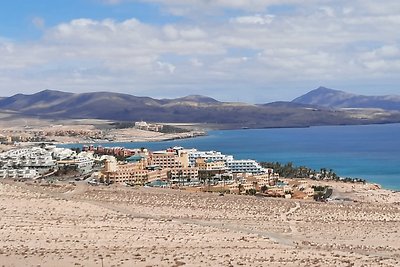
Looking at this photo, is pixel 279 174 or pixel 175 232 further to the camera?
pixel 279 174

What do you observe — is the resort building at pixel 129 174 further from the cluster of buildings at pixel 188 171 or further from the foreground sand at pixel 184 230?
the foreground sand at pixel 184 230

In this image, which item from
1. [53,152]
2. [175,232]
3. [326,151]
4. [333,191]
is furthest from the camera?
[326,151]

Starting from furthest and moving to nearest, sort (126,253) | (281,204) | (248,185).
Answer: (248,185), (281,204), (126,253)

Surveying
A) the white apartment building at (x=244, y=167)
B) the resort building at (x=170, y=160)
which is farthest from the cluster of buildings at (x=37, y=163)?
the white apartment building at (x=244, y=167)

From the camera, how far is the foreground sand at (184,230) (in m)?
23.4

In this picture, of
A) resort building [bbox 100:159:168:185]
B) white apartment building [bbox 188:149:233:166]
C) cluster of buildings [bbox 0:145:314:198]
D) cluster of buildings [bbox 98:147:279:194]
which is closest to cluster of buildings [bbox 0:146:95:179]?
cluster of buildings [bbox 0:145:314:198]

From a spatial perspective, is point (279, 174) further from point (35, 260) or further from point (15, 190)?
point (35, 260)

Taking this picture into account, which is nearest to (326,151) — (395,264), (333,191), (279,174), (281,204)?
(279,174)

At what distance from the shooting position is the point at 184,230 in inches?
Result: 1214

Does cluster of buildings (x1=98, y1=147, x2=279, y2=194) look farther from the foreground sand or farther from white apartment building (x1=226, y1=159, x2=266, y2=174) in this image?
the foreground sand

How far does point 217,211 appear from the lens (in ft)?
129

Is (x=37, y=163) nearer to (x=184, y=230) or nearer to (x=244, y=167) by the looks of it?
(x=244, y=167)

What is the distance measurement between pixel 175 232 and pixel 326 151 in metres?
100

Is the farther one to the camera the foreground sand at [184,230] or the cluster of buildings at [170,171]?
the cluster of buildings at [170,171]
